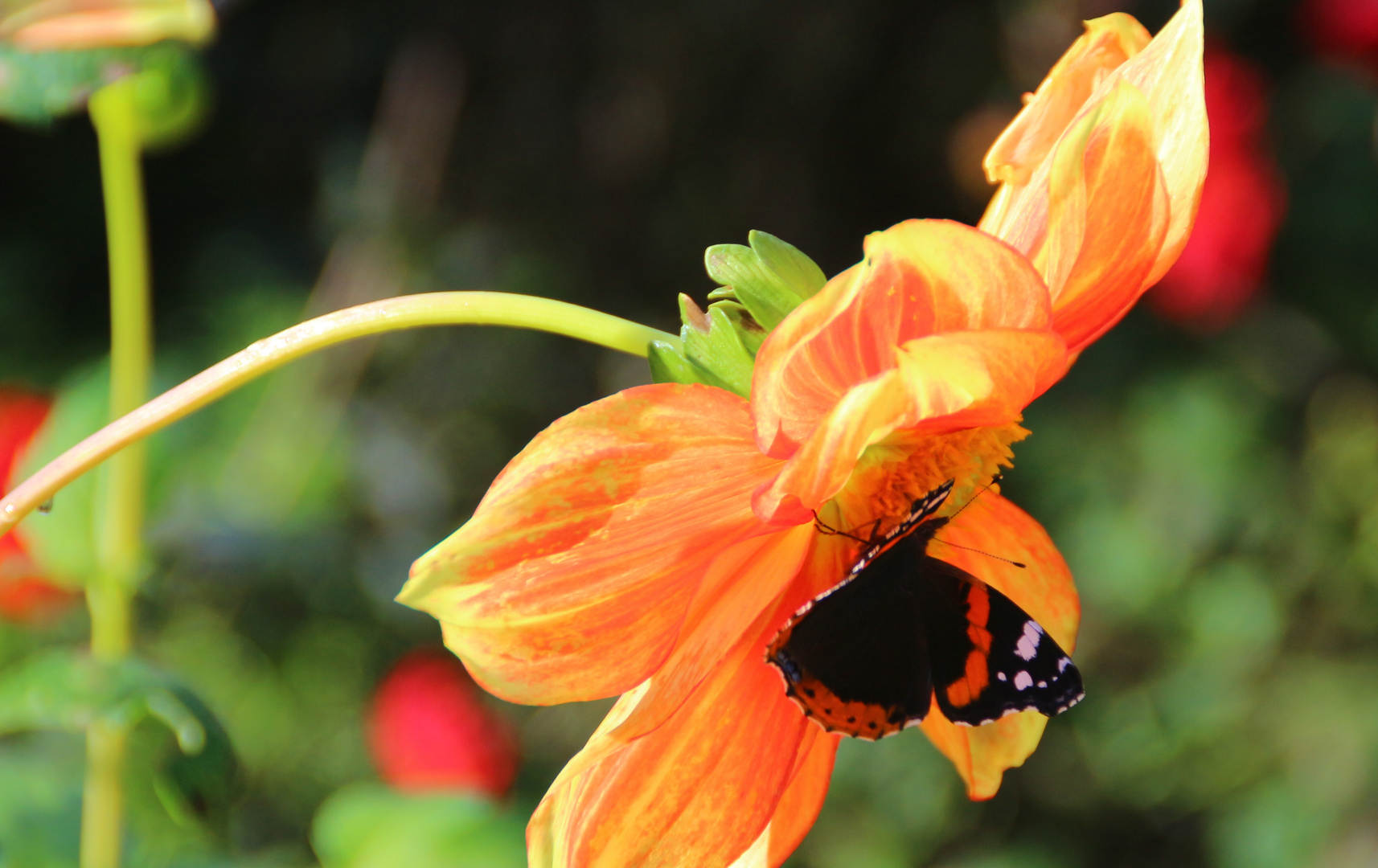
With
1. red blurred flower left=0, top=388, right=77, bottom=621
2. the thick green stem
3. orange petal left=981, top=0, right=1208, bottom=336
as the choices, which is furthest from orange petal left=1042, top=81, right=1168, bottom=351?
red blurred flower left=0, top=388, right=77, bottom=621

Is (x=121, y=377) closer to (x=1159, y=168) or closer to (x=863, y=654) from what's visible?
(x=863, y=654)

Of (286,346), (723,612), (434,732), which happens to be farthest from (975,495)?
(434,732)

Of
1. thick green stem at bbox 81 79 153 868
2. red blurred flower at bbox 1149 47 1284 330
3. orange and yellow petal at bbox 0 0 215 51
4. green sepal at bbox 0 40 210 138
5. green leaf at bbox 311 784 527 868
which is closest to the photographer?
orange and yellow petal at bbox 0 0 215 51

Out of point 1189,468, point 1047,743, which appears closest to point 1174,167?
point 1189,468

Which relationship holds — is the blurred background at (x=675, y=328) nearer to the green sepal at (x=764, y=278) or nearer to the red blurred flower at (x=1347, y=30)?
the red blurred flower at (x=1347, y=30)

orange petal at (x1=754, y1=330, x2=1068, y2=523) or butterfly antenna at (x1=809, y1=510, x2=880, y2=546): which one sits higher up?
orange petal at (x1=754, y1=330, x2=1068, y2=523)

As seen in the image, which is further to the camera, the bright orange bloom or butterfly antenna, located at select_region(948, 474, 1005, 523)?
butterfly antenna, located at select_region(948, 474, 1005, 523)

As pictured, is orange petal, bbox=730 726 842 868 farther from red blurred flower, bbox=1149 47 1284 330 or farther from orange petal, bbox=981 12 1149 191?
red blurred flower, bbox=1149 47 1284 330

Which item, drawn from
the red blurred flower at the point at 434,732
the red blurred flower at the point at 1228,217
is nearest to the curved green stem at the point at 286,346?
the red blurred flower at the point at 434,732
